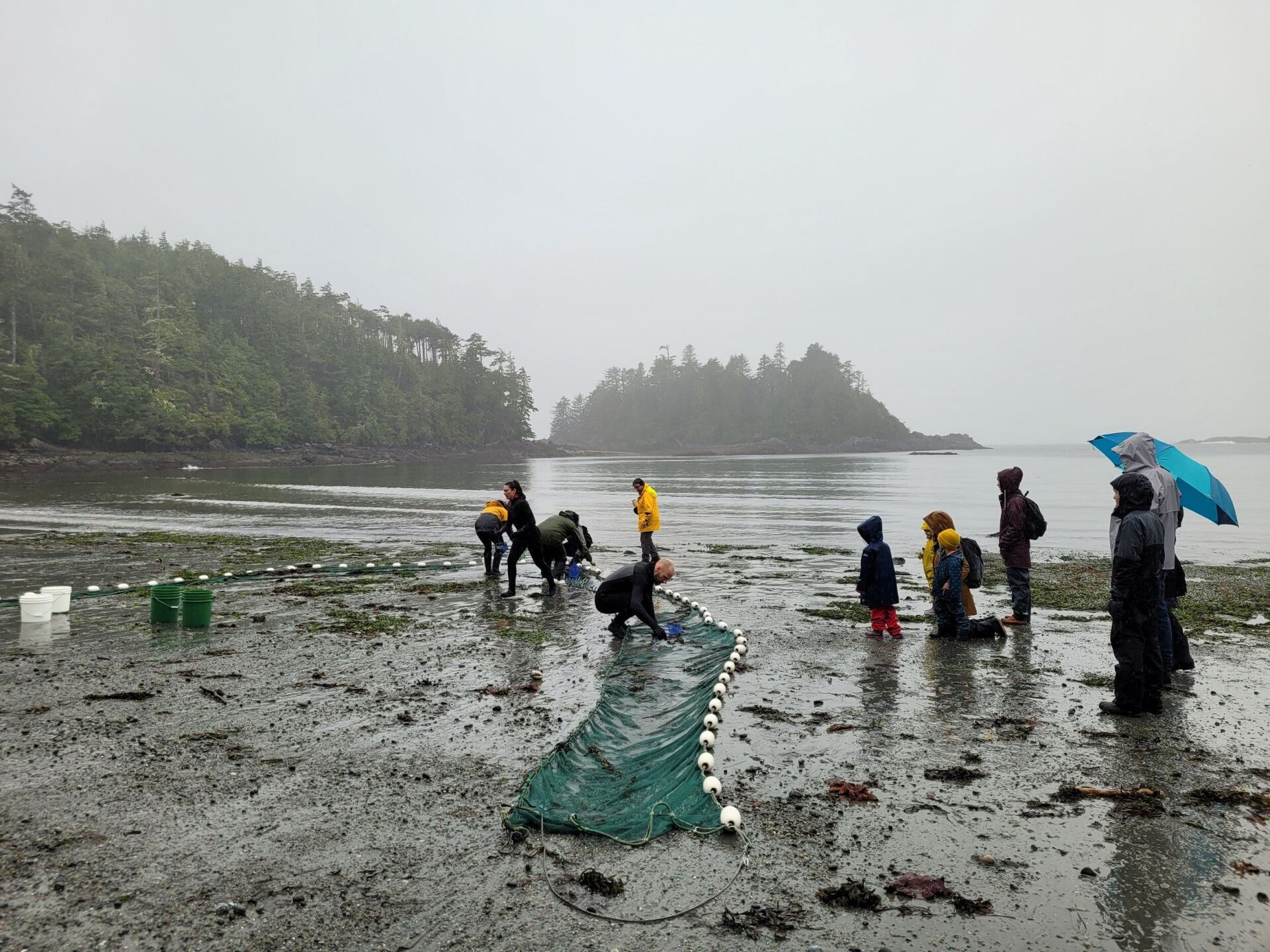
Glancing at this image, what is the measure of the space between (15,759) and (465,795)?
3656mm

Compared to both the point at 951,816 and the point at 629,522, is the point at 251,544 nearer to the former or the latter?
the point at 629,522

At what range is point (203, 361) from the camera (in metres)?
102

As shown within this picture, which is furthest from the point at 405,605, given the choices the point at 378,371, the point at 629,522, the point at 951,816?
the point at 378,371

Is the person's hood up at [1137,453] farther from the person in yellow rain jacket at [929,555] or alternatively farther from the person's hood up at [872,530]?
the person's hood up at [872,530]

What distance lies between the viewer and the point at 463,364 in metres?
156

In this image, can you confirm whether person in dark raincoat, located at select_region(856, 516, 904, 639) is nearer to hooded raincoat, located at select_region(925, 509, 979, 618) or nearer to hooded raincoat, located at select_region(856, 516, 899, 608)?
hooded raincoat, located at select_region(856, 516, 899, 608)

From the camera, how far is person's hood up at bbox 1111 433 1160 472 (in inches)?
305

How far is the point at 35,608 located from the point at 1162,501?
565 inches

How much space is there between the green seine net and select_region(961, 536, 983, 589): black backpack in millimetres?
3959

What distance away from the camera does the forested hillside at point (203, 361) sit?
80250mm

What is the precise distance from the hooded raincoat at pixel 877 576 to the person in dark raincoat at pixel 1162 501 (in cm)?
291

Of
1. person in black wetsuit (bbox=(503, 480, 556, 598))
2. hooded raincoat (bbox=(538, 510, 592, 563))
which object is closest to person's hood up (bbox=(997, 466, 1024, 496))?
hooded raincoat (bbox=(538, 510, 592, 563))

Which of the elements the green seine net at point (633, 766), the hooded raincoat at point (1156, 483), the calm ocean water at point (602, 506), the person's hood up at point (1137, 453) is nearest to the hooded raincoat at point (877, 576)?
the green seine net at point (633, 766)

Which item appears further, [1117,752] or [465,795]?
[1117,752]
